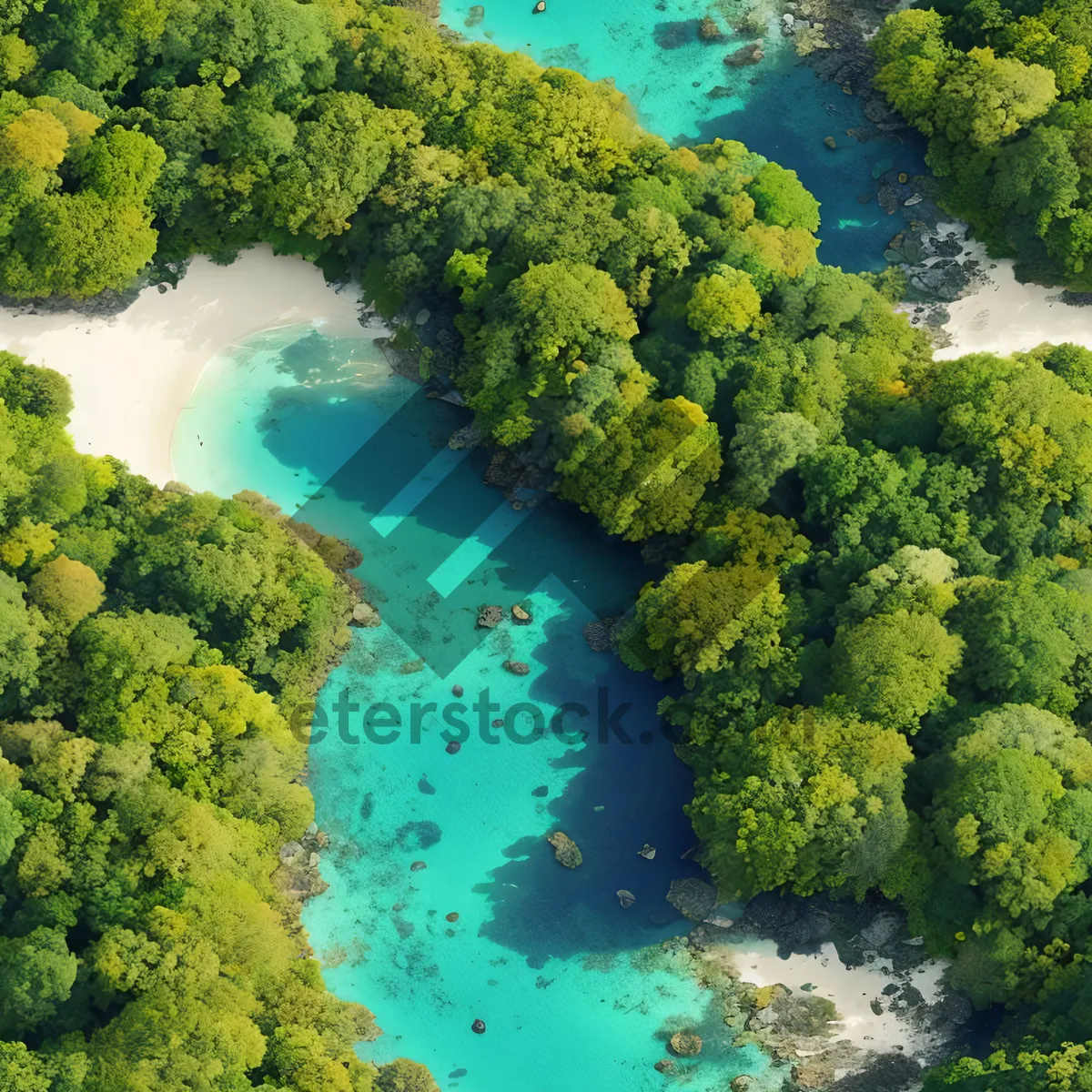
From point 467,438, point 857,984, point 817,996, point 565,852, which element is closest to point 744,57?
point 467,438

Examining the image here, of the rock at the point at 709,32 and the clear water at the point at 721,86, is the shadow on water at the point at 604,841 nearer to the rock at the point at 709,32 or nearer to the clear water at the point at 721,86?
the clear water at the point at 721,86

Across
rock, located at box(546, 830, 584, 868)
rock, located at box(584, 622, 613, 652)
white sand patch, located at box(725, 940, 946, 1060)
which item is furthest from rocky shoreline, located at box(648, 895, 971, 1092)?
rock, located at box(584, 622, 613, 652)

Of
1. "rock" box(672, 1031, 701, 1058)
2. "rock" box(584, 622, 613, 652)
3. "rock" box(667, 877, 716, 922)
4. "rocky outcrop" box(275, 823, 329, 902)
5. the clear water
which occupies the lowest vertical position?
"rocky outcrop" box(275, 823, 329, 902)

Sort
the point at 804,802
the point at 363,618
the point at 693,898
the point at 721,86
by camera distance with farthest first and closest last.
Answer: the point at 721,86
the point at 363,618
the point at 693,898
the point at 804,802

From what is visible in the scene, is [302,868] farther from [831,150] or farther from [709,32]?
[709,32]

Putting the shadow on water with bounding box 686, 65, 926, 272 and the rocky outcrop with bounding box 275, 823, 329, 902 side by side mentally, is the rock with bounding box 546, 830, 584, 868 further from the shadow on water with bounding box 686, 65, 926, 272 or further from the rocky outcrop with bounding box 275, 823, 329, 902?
the shadow on water with bounding box 686, 65, 926, 272

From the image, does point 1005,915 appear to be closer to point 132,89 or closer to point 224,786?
point 224,786

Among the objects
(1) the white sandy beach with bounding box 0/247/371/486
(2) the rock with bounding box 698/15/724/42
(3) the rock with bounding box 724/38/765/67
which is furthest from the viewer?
(2) the rock with bounding box 698/15/724/42
